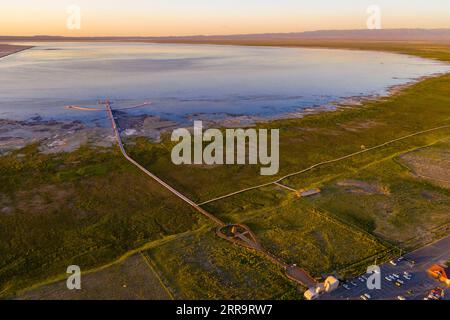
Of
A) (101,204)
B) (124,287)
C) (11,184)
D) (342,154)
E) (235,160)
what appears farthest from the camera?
(342,154)

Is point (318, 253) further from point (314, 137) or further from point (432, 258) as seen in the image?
point (314, 137)

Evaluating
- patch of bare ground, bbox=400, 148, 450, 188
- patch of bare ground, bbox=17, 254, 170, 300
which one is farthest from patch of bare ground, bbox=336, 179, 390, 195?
patch of bare ground, bbox=17, 254, 170, 300

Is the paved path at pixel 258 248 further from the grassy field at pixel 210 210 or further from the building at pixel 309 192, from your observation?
the building at pixel 309 192

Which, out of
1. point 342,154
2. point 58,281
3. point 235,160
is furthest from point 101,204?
point 342,154

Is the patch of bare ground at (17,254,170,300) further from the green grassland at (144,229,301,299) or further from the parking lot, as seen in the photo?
the parking lot

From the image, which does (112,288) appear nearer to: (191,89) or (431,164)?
(431,164)

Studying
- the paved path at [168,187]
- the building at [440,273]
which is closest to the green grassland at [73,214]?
the paved path at [168,187]
